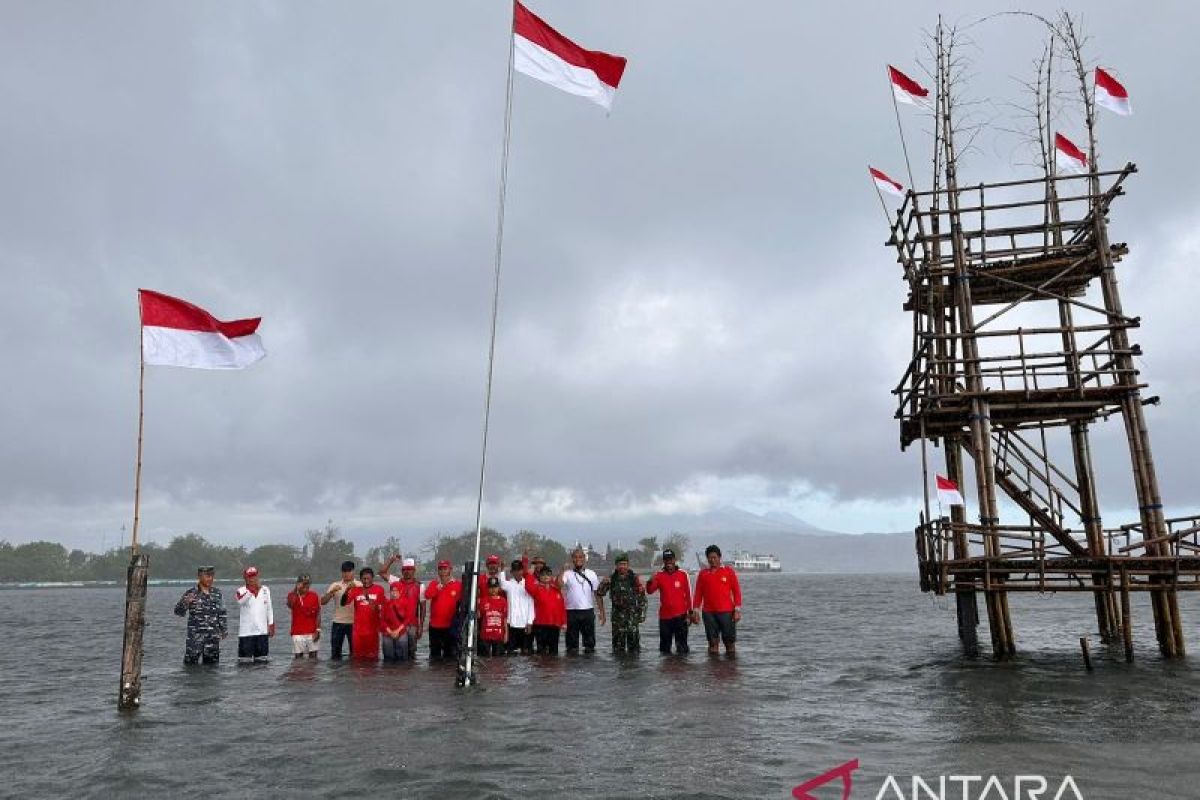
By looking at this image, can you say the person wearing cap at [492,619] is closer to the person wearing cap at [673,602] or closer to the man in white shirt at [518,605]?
the man in white shirt at [518,605]

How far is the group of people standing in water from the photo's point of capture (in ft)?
59.4

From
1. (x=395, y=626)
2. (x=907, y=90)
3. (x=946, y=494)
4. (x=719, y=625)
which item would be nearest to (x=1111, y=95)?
(x=907, y=90)

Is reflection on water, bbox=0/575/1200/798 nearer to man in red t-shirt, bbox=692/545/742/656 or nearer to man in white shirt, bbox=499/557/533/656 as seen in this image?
man in red t-shirt, bbox=692/545/742/656

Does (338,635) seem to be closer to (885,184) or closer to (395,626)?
(395,626)

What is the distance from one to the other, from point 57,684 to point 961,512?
71.4ft

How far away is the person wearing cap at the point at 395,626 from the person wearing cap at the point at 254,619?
8.48ft

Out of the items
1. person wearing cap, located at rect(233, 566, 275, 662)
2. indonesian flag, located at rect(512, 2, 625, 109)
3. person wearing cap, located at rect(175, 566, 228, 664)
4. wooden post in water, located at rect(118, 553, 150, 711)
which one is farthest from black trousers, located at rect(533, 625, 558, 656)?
indonesian flag, located at rect(512, 2, 625, 109)

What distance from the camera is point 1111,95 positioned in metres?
21.1

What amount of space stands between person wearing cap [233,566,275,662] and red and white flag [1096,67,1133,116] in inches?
922

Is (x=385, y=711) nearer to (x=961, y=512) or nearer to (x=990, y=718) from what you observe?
(x=990, y=718)

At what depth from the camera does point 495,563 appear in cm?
1873

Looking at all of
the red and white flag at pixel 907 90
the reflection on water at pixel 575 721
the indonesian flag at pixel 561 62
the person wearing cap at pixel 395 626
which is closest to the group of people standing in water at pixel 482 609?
the person wearing cap at pixel 395 626

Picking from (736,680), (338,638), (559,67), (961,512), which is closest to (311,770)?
(736,680)

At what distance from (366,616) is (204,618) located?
11.2 ft
